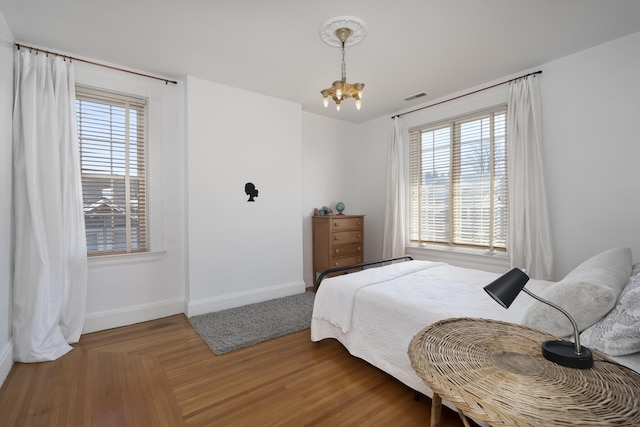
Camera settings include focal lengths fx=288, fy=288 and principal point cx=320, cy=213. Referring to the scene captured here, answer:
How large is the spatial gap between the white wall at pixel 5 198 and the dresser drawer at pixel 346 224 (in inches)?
128

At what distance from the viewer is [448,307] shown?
1823 millimetres

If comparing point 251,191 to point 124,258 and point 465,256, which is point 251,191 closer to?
point 124,258

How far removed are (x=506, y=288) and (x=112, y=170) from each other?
3.61 metres

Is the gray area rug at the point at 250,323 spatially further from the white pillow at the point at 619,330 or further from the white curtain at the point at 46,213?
the white pillow at the point at 619,330

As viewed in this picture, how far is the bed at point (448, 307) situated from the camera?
1252 mm

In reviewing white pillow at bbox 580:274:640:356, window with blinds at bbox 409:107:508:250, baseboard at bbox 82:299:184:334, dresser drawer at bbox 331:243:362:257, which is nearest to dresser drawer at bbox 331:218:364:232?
dresser drawer at bbox 331:243:362:257

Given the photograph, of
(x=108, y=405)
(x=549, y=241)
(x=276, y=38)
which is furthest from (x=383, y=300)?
(x=276, y=38)

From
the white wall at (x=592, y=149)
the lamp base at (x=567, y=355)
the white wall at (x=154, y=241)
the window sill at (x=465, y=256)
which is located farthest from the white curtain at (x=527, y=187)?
the white wall at (x=154, y=241)

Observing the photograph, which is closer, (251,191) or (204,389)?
(204,389)

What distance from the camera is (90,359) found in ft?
7.87

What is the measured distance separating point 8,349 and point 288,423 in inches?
90.1

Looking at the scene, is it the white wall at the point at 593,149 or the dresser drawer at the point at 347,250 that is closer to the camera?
the white wall at the point at 593,149

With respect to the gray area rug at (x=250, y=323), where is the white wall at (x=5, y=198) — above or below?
above

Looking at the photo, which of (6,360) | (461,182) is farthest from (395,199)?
(6,360)
